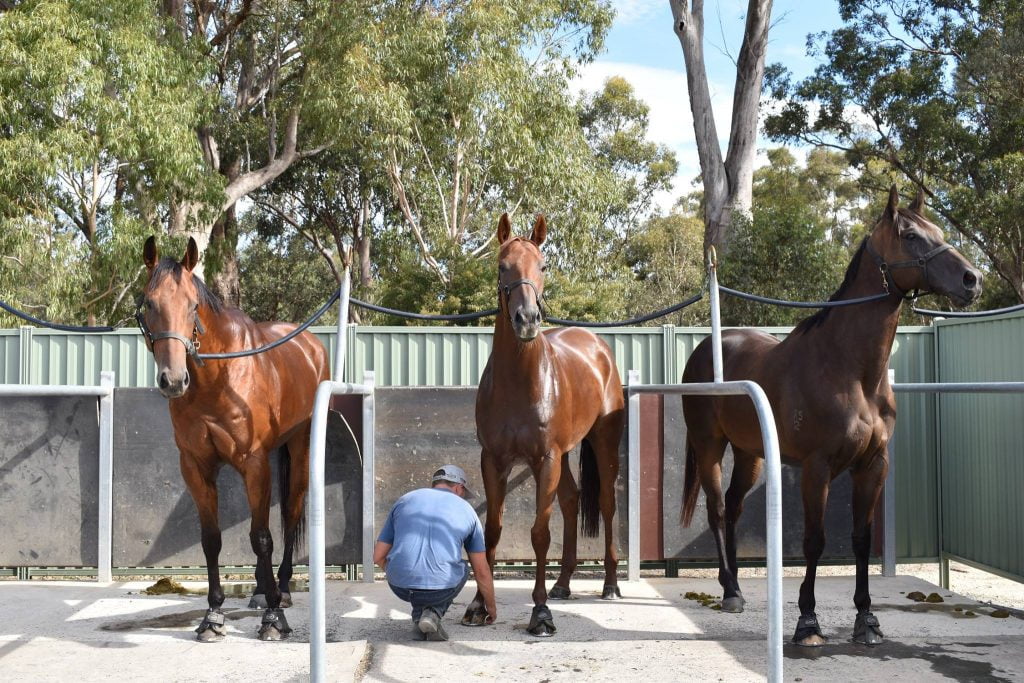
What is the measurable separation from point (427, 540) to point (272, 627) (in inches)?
41.7

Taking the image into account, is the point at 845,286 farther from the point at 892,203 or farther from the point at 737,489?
the point at 737,489

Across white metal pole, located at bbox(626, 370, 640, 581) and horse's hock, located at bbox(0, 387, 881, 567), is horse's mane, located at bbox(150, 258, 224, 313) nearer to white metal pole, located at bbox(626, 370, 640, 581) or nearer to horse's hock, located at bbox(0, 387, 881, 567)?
horse's hock, located at bbox(0, 387, 881, 567)

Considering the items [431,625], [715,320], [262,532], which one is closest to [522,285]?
[715,320]

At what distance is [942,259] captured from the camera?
4.99 metres

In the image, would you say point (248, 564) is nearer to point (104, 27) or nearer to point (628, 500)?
point (628, 500)

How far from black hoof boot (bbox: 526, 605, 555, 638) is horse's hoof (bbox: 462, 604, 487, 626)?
32 centimetres

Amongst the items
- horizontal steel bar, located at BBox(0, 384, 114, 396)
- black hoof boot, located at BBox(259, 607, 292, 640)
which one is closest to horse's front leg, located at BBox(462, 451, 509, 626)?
black hoof boot, located at BBox(259, 607, 292, 640)

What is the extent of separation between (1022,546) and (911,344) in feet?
6.76

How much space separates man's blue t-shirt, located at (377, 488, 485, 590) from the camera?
5.03 meters

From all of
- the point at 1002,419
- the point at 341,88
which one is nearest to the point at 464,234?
the point at 341,88

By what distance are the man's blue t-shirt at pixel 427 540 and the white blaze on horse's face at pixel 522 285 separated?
100 cm

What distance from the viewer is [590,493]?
267 inches

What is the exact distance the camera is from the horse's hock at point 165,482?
7.22 m

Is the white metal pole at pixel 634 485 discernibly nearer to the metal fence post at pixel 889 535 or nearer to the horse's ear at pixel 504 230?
the metal fence post at pixel 889 535
